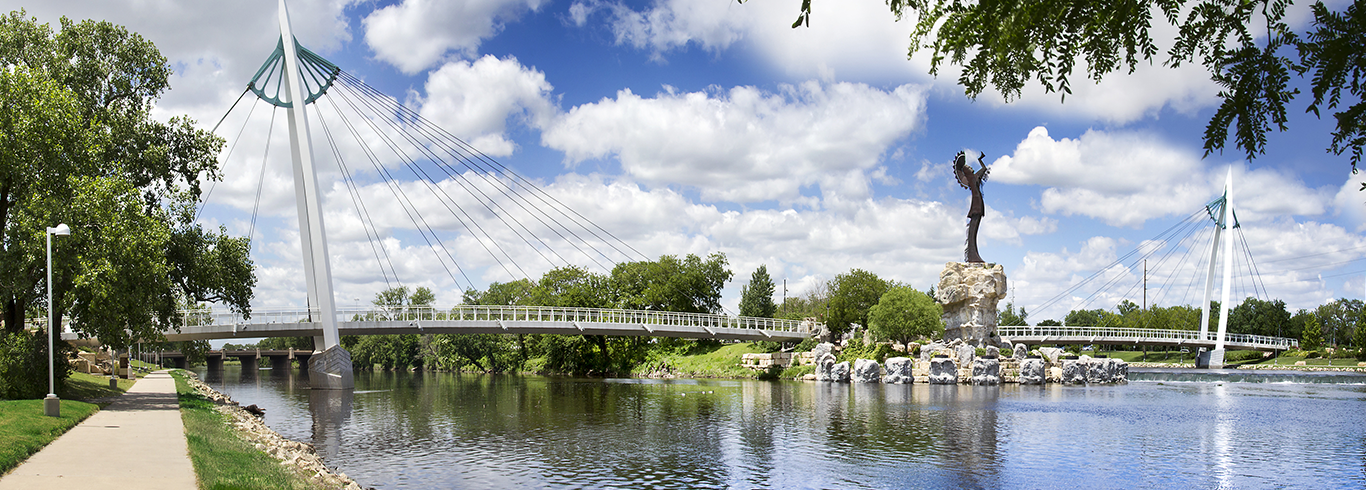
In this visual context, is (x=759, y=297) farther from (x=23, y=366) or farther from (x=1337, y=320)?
(x=1337, y=320)

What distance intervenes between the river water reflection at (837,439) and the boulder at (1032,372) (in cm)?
1346

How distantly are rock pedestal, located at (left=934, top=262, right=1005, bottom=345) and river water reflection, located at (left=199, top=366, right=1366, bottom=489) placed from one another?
22.4 meters

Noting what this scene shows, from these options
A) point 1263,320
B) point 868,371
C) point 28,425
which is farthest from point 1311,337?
point 28,425

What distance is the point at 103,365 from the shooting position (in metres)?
57.6

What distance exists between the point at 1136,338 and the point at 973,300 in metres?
39.8

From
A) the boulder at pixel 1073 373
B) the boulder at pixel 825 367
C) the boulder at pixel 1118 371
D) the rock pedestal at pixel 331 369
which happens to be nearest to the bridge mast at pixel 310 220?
the rock pedestal at pixel 331 369

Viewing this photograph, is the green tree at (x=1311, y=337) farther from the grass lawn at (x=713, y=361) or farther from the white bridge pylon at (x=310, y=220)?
the white bridge pylon at (x=310, y=220)

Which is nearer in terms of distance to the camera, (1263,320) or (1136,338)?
(1136,338)

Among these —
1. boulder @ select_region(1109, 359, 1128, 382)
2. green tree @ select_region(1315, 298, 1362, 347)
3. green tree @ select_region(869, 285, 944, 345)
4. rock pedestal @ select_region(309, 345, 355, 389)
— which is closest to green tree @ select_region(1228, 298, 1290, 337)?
green tree @ select_region(1315, 298, 1362, 347)

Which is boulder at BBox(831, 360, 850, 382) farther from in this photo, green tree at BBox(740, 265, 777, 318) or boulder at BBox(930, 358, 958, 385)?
green tree at BBox(740, 265, 777, 318)

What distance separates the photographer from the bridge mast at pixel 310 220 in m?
51.2

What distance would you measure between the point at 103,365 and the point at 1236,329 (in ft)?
456

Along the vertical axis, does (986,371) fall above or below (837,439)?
below

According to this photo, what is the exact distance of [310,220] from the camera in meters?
51.6
